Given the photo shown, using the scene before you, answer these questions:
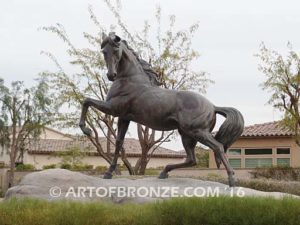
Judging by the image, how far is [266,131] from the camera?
91.0 ft

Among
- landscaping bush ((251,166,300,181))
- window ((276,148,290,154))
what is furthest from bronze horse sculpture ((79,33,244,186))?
window ((276,148,290,154))

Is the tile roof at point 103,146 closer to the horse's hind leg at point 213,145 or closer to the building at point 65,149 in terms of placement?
the building at point 65,149

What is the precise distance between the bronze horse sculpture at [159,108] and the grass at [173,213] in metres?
1.98

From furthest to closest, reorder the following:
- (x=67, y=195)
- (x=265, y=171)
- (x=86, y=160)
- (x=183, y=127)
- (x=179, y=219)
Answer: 1. (x=86, y=160)
2. (x=265, y=171)
3. (x=183, y=127)
4. (x=67, y=195)
5. (x=179, y=219)

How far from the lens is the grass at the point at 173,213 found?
17.3 feet

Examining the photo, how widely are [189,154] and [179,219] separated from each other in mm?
2456

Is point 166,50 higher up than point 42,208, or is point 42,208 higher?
point 166,50

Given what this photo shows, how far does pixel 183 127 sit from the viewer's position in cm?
746

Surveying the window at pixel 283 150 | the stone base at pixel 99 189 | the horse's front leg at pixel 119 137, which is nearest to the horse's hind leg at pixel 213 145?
the stone base at pixel 99 189

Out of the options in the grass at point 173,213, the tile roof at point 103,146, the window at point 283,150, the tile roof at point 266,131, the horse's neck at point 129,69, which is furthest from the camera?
the tile roof at point 103,146

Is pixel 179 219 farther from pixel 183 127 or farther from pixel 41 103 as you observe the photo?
pixel 41 103

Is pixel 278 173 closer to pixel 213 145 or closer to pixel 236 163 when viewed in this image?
pixel 236 163

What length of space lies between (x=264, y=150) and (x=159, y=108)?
68.1ft

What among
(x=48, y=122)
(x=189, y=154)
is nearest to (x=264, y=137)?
(x=48, y=122)
